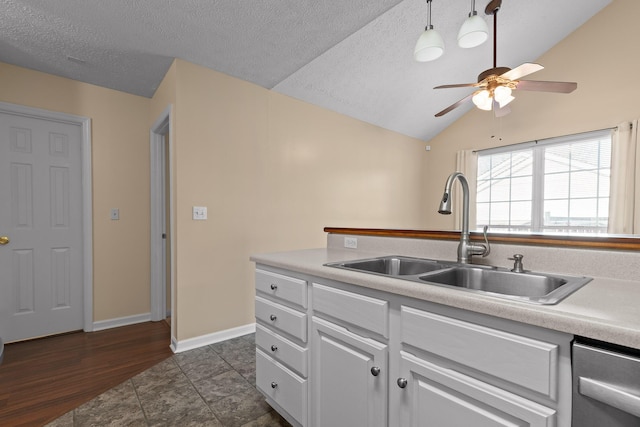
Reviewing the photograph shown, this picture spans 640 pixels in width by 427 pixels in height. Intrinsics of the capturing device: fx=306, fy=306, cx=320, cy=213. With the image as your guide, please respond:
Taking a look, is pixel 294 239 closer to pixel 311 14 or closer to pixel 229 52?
pixel 229 52

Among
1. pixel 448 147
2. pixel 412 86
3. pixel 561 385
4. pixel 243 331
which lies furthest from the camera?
pixel 448 147

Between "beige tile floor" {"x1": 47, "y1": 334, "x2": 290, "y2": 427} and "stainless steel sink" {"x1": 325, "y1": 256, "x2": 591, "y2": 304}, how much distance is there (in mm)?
1009

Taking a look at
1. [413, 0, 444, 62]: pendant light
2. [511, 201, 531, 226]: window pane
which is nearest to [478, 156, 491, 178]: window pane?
[511, 201, 531, 226]: window pane

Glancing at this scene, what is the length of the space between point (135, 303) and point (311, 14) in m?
3.12

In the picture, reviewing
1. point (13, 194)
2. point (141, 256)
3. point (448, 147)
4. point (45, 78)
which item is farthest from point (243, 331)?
point (448, 147)

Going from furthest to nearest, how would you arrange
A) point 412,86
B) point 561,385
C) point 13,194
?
1. point 412,86
2. point 13,194
3. point 561,385

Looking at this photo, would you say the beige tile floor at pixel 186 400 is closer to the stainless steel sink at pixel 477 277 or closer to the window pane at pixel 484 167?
the stainless steel sink at pixel 477 277

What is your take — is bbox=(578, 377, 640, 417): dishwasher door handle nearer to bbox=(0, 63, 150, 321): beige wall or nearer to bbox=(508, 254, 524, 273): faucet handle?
bbox=(508, 254, 524, 273): faucet handle

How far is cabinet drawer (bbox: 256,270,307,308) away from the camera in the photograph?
55.8 inches

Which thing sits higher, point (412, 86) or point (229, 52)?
point (412, 86)

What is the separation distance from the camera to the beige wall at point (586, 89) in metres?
3.45

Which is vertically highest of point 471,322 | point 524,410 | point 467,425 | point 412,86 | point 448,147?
point 412,86

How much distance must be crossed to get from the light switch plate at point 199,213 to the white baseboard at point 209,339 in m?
1.00

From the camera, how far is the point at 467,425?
2.75ft
